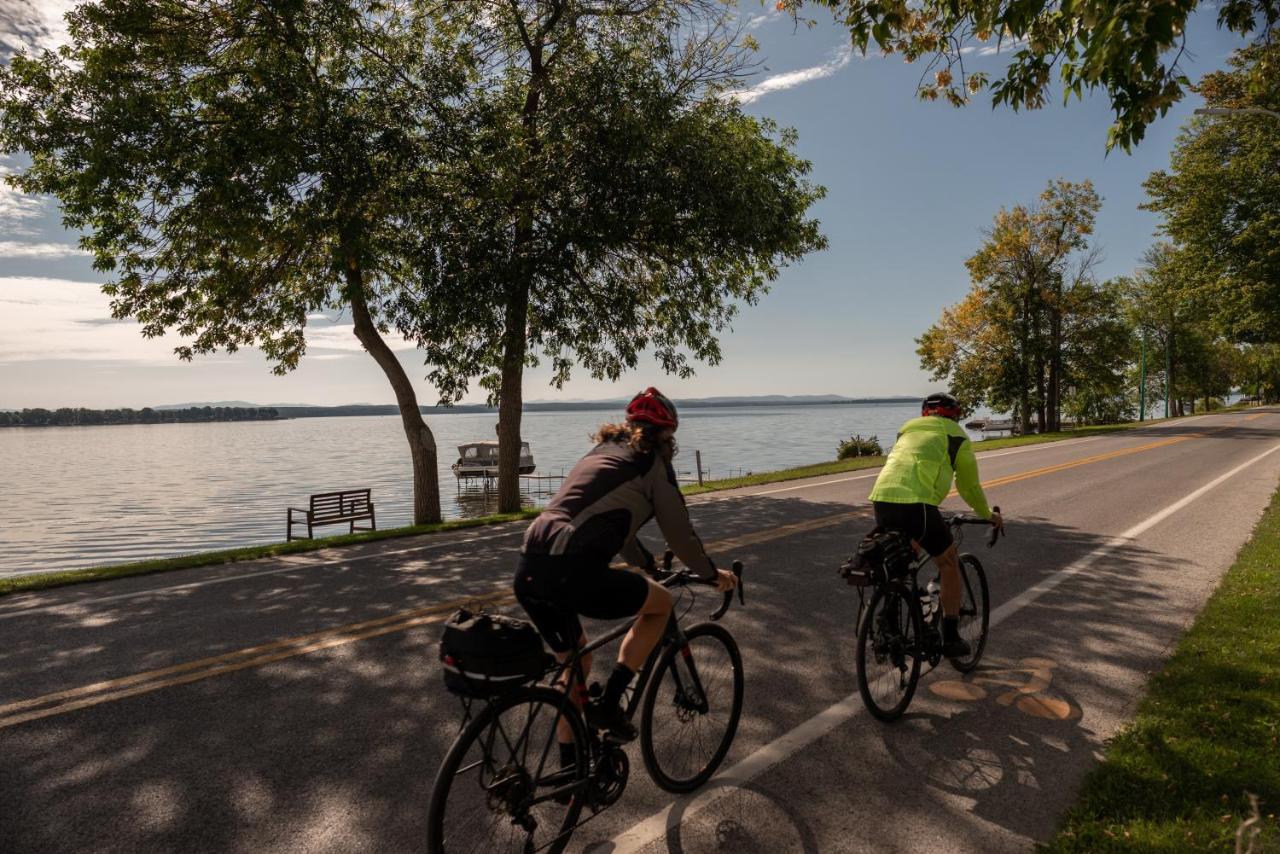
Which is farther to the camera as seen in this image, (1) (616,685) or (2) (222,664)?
(2) (222,664)

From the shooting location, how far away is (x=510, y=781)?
9.56 feet

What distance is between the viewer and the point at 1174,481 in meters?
16.6

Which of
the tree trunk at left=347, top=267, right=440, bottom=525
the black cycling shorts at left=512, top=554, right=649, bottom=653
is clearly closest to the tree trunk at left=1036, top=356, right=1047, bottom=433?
the tree trunk at left=347, top=267, right=440, bottom=525

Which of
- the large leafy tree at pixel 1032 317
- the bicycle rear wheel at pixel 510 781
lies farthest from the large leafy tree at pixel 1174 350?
the bicycle rear wheel at pixel 510 781

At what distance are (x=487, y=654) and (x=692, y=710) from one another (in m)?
1.51

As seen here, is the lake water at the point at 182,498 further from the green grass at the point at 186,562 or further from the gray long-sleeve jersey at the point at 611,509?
the gray long-sleeve jersey at the point at 611,509

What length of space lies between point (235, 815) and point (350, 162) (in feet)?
41.9

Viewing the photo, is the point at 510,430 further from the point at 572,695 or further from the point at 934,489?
the point at 572,695

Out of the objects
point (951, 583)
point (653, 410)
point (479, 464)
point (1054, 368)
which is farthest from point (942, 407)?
point (479, 464)

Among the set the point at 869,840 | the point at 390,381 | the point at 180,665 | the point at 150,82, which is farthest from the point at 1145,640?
the point at 150,82

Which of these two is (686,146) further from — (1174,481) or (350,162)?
(1174,481)

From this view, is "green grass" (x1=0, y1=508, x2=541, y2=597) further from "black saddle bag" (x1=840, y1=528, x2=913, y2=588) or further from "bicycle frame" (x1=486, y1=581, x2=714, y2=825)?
"black saddle bag" (x1=840, y1=528, x2=913, y2=588)

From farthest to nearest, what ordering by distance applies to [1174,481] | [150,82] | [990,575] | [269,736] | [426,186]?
[1174,481]
[426,186]
[150,82]
[990,575]
[269,736]

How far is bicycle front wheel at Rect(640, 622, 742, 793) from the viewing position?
358 cm
